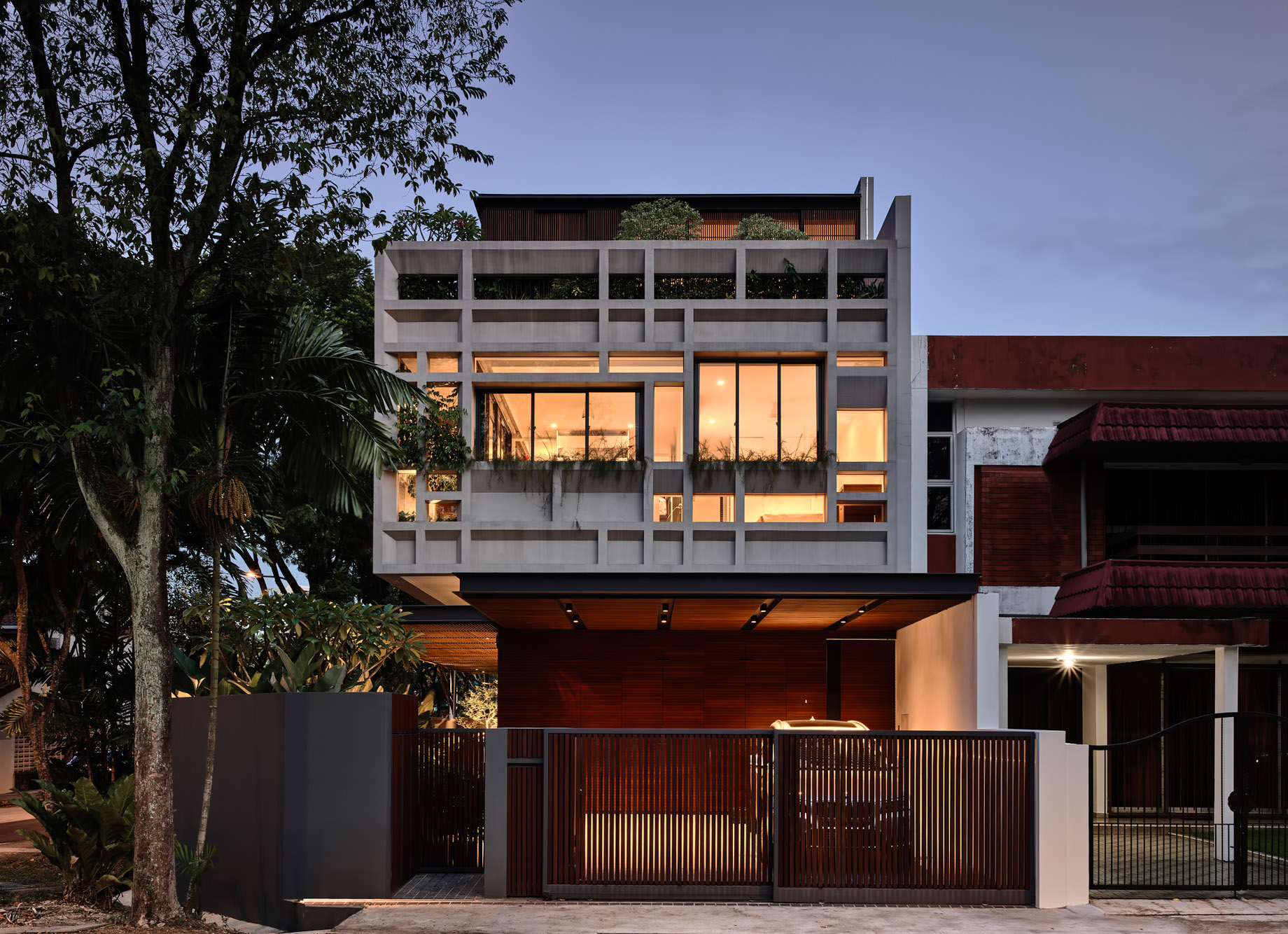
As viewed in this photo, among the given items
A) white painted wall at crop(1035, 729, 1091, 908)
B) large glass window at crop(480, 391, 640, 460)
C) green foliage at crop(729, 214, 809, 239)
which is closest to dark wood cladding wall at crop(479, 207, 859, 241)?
green foliage at crop(729, 214, 809, 239)

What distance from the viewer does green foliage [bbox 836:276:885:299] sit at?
63.6 feet

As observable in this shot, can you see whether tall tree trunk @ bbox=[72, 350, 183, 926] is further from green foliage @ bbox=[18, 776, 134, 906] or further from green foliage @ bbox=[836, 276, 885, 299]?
green foliage @ bbox=[836, 276, 885, 299]

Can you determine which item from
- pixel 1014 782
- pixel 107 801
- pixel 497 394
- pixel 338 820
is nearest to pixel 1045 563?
pixel 1014 782

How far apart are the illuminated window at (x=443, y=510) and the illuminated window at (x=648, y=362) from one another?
142 inches

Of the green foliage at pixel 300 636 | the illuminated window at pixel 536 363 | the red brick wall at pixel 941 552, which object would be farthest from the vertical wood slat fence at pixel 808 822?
the illuminated window at pixel 536 363

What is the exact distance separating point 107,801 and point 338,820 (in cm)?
242

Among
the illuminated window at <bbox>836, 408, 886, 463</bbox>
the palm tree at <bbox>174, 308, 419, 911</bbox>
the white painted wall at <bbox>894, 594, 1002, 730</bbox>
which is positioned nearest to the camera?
the palm tree at <bbox>174, 308, 419, 911</bbox>

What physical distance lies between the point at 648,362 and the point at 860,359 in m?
3.77

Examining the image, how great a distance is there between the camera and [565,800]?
12164 mm

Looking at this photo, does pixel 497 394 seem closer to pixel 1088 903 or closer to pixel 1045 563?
pixel 1045 563

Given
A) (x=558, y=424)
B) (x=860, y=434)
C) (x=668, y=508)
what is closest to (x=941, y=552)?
(x=860, y=434)

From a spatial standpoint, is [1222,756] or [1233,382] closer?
[1222,756]

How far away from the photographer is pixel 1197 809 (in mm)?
17344

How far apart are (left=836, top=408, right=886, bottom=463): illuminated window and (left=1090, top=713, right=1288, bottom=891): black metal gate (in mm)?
6221
